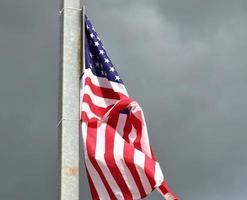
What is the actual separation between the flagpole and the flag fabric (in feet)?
1.42

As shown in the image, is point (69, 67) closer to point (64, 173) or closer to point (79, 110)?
point (79, 110)

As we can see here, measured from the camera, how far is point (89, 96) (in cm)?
2147

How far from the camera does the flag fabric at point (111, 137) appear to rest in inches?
822

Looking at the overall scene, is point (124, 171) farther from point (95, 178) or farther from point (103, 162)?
point (95, 178)

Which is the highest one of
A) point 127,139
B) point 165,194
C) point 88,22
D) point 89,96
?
point 88,22

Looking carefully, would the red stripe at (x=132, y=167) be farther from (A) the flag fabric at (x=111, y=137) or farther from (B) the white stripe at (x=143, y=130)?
(B) the white stripe at (x=143, y=130)

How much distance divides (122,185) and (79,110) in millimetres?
2794

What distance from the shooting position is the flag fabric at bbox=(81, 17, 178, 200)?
2088cm

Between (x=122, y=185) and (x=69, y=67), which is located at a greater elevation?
(x=69, y=67)

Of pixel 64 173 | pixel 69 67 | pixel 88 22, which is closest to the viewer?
pixel 64 173

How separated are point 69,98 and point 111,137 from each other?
2.20 meters

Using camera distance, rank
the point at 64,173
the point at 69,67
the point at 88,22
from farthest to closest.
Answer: the point at 88,22 → the point at 69,67 → the point at 64,173

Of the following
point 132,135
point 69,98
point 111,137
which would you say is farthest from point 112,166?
point 69,98

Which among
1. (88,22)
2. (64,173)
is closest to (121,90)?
(88,22)
